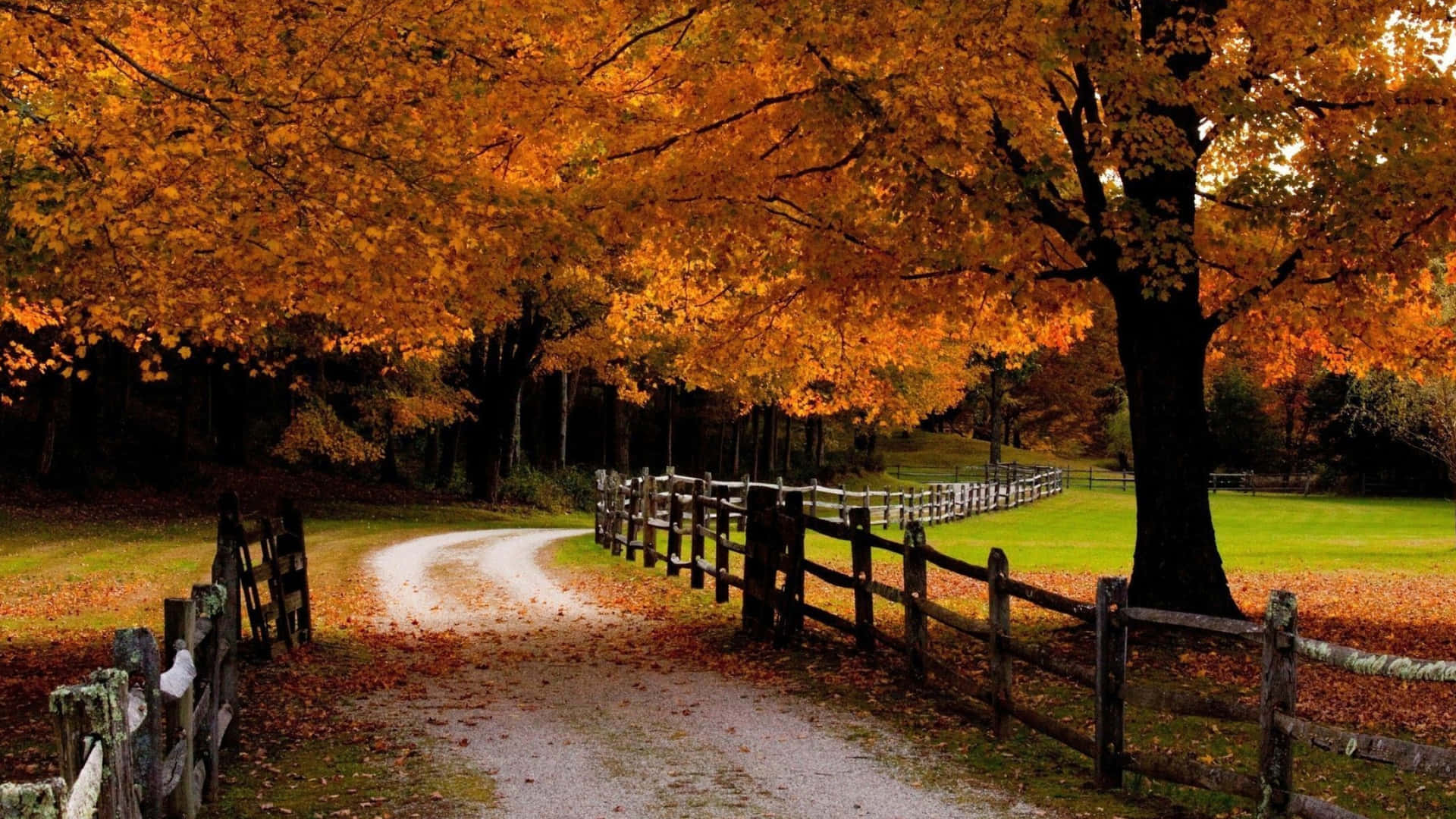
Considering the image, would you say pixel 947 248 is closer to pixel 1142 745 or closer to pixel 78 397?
pixel 1142 745

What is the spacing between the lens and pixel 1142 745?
9250 millimetres

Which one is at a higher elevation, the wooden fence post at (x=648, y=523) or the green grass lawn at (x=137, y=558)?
the wooden fence post at (x=648, y=523)

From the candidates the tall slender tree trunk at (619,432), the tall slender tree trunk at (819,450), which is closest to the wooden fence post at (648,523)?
the tall slender tree trunk at (619,432)

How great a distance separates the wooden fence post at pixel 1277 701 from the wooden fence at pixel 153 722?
547 centimetres

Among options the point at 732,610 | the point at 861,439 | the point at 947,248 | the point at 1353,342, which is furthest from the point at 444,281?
the point at 861,439

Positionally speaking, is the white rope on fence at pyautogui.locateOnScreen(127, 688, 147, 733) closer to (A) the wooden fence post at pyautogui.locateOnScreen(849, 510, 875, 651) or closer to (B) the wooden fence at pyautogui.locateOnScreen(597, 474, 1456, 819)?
(B) the wooden fence at pyautogui.locateOnScreen(597, 474, 1456, 819)

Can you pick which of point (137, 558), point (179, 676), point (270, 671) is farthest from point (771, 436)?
point (179, 676)

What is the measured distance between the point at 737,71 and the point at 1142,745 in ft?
25.4

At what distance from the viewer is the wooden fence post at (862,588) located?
1202cm

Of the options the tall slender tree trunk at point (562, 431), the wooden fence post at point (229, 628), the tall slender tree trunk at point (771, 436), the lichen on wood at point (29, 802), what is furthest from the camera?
the tall slender tree trunk at point (771, 436)

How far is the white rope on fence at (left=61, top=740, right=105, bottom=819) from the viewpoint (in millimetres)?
3562

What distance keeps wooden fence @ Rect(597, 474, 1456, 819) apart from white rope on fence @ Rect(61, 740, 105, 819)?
5.14m

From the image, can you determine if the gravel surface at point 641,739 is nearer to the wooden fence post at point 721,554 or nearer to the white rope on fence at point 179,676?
the wooden fence post at point 721,554

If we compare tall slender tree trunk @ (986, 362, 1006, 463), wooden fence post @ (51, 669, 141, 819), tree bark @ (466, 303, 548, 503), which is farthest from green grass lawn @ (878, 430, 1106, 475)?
wooden fence post @ (51, 669, 141, 819)
